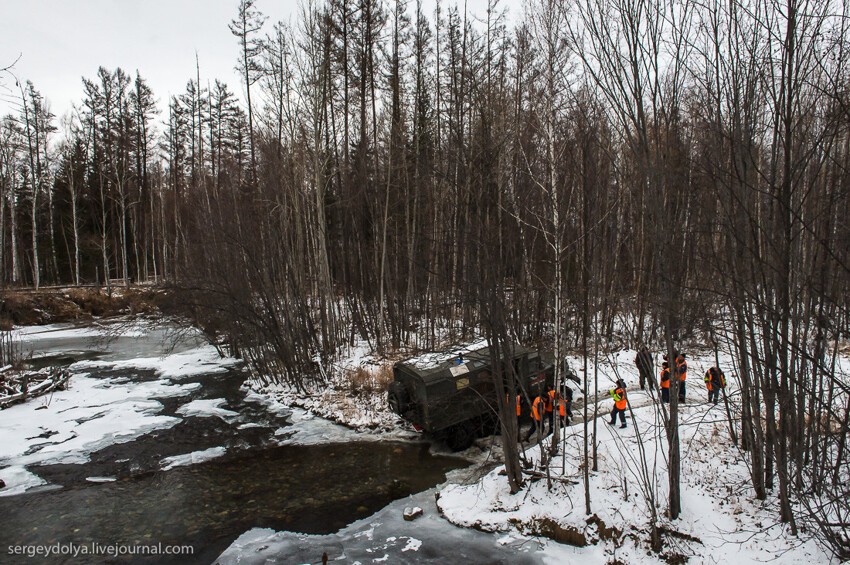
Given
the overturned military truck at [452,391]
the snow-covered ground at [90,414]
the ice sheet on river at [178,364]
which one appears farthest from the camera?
the ice sheet on river at [178,364]

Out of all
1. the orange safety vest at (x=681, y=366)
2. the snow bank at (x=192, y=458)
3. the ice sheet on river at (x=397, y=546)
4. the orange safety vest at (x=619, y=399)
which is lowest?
the ice sheet on river at (x=397, y=546)

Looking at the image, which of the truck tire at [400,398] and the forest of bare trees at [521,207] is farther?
the truck tire at [400,398]

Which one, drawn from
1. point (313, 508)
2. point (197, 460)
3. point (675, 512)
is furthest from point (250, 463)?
point (675, 512)

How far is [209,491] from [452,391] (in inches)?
201

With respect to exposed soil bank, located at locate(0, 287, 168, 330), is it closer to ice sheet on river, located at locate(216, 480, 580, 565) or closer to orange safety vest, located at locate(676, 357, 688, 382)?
ice sheet on river, located at locate(216, 480, 580, 565)

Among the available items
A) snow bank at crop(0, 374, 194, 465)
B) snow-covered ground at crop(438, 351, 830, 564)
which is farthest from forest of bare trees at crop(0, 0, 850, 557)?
snow bank at crop(0, 374, 194, 465)

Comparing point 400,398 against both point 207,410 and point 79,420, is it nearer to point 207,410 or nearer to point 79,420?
point 207,410

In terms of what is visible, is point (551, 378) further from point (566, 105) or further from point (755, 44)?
point (755, 44)

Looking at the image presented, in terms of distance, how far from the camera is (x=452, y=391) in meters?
9.72

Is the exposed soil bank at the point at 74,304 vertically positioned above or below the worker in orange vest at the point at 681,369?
above

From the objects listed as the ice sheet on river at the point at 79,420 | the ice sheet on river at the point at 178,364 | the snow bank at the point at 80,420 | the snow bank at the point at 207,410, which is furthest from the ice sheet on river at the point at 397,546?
the ice sheet on river at the point at 178,364

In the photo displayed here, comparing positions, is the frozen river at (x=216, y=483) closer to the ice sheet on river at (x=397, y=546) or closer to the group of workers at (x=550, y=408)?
the ice sheet on river at (x=397, y=546)

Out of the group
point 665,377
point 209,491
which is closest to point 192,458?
point 209,491

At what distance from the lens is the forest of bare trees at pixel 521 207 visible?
5012 mm
